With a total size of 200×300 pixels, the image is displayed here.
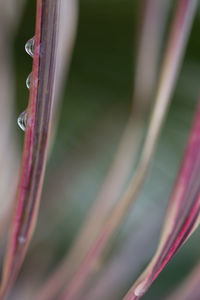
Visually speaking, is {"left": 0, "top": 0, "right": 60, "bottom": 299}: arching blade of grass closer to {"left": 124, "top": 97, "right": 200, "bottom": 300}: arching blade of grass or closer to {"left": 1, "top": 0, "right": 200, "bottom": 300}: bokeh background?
{"left": 124, "top": 97, "right": 200, "bottom": 300}: arching blade of grass

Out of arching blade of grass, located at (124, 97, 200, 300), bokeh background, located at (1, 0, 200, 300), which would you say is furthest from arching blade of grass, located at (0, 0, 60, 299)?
bokeh background, located at (1, 0, 200, 300)

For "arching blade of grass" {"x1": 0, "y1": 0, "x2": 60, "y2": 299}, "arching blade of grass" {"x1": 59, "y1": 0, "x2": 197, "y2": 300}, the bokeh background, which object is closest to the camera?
"arching blade of grass" {"x1": 0, "y1": 0, "x2": 60, "y2": 299}

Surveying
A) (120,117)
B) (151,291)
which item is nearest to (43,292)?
(151,291)

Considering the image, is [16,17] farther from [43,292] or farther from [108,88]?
[43,292]

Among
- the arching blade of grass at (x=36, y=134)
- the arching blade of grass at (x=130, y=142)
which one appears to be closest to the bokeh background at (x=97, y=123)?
the arching blade of grass at (x=130, y=142)

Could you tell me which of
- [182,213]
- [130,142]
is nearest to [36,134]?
[182,213]
